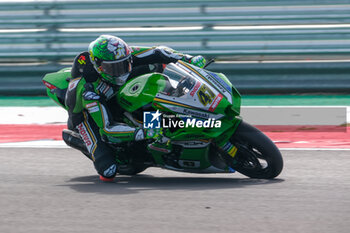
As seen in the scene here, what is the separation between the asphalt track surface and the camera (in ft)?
14.3

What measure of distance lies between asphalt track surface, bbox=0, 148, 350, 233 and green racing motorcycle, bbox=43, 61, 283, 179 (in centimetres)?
18

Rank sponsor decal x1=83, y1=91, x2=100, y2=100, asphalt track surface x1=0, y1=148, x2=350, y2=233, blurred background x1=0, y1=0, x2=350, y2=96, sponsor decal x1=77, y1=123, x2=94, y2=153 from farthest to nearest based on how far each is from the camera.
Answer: blurred background x1=0, y1=0, x2=350, y2=96
sponsor decal x1=77, y1=123, x2=94, y2=153
sponsor decal x1=83, y1=91, x2=100, y2=100
asphalt track surface x1=0, y1=148, x2=350, y2=233

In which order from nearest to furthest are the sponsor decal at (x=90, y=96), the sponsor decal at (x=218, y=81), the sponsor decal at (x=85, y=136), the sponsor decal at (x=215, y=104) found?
1. the sponsor decal at (x=215, y=104)
2. the sponsor decal at (x=218, y=81)
3. the sponsor decal at (x=90, y=96)
4. the sponsor decal at (x=85, y=136)

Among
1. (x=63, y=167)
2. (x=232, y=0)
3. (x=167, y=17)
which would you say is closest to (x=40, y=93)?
(x=167, y=17)

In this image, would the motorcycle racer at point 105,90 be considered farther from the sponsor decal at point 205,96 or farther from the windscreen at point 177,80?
the sponsor decal at point 205,96

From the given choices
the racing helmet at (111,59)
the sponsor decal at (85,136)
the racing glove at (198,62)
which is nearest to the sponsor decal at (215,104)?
the racing glove at (198,62)

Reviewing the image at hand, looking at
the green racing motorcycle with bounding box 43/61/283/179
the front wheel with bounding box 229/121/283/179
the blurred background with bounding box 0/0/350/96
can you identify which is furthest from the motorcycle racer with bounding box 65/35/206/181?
the blurred background with bounding box 0/0/350/96

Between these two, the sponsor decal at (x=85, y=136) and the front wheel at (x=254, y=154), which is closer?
the front wheel at (x=254, y=154)

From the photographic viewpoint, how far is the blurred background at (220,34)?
12.0 m

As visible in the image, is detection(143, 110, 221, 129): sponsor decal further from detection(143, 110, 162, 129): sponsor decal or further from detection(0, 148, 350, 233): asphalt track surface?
detection(0, 148, 350, 233): asphalt track surface

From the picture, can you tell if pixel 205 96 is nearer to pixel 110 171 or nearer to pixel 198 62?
pixel 198 62

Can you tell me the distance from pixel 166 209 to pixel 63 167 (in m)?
2.33

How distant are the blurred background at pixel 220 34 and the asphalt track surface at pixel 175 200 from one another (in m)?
5.32

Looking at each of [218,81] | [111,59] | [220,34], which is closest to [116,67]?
[111,59]
